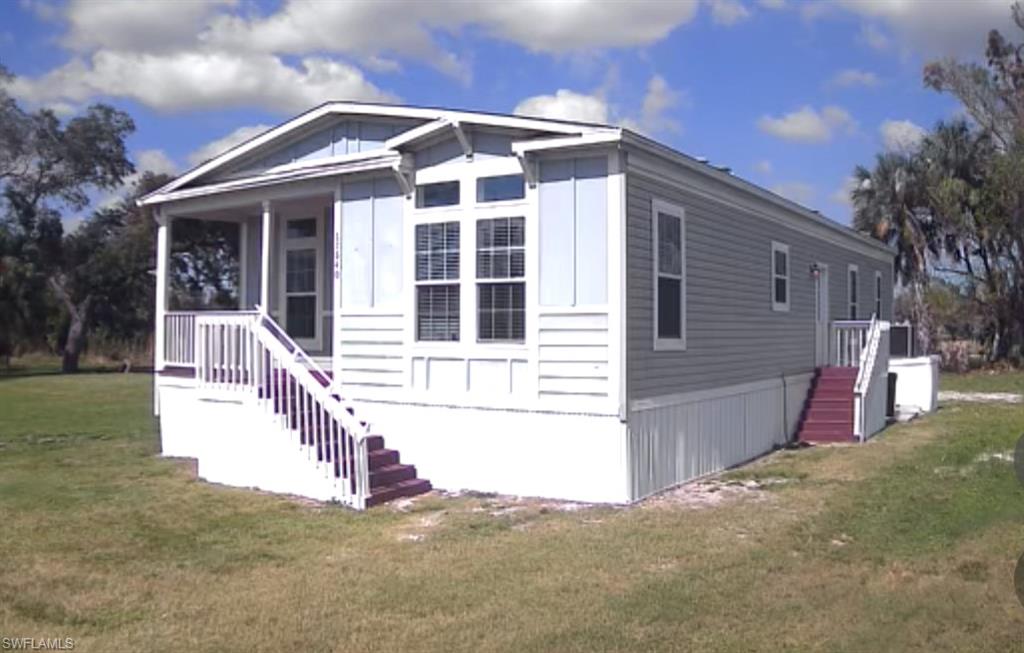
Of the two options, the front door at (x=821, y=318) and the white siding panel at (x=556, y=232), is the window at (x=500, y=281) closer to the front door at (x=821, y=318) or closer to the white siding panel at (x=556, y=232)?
the white siding panel at (x=556, y=232)

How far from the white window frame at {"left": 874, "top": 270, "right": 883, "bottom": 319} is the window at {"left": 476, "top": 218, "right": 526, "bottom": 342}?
13.3 meters

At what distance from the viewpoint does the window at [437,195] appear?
10.9m

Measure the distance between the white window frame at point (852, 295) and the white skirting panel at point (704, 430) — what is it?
14.1 ft

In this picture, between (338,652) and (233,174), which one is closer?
(338,652)

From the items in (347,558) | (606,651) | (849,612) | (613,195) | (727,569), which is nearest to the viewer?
(606,651)

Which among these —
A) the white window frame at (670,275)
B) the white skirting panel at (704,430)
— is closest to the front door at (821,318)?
the white skirting panel at (704,430)

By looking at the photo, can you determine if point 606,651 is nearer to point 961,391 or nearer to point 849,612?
point 849,612

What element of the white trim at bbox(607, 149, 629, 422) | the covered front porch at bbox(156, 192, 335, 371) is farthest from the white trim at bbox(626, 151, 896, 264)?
the covered front porch at bbox(156, 192, 335, 371)

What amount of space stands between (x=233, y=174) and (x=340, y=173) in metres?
2.79

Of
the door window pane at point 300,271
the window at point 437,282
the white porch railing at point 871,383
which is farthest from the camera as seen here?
the white porch railing at point 871,383

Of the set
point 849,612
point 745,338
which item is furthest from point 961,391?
point 849,612

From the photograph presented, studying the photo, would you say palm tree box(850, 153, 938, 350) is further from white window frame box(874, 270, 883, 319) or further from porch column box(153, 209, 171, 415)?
porch column box(153, 209, 171, 415)

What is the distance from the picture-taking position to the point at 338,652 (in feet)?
17.3

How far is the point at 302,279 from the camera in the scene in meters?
14.0
